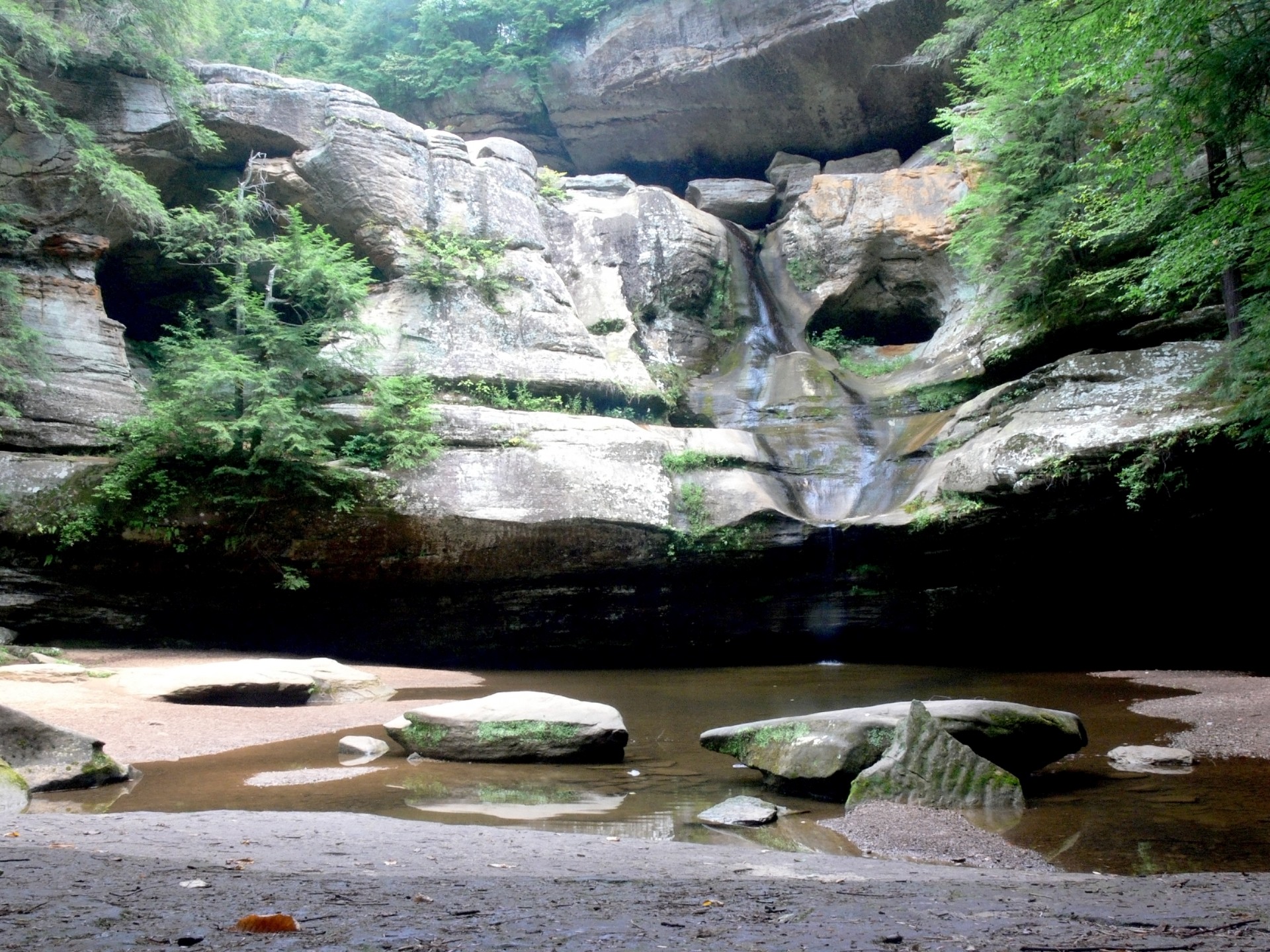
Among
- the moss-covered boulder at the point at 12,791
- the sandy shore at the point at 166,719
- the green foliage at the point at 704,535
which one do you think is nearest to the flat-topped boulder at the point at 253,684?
the sandy shore at the point at 166,719

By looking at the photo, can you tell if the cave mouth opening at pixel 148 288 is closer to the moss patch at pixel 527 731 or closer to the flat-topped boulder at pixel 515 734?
the flat-topped boulder at pixel 515 734

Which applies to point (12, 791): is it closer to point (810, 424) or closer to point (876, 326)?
point (810, 424)

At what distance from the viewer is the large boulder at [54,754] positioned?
5.29 meters

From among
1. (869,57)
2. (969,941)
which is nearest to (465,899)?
(969,941)

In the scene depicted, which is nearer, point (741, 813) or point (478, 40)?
point (741, 813)

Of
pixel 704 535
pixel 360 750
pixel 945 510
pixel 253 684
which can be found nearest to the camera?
pixel 360 750

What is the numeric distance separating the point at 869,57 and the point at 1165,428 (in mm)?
15725

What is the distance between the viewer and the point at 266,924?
189 cm

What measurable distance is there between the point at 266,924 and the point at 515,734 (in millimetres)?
4894

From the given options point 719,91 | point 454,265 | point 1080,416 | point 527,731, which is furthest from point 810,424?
point 719,91

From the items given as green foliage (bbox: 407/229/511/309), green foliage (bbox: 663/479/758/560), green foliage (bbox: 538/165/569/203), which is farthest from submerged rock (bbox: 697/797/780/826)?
green foliage (bbox: 538/165/569/203)

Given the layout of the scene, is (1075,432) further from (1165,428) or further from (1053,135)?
(1053,135)

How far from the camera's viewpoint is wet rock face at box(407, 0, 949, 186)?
877 inches

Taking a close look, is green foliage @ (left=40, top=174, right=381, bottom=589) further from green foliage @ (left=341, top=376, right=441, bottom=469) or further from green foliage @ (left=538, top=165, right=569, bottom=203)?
green foliage @ (left=538, top=165, right=569, bottom=203)
